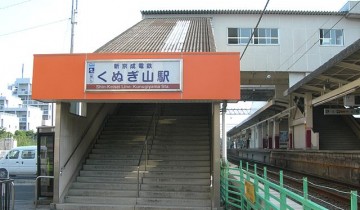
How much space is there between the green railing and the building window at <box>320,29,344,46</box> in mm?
24706

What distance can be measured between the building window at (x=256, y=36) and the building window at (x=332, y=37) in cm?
360

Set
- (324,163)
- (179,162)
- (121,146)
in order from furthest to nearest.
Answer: (324,163) → (121,146) → (179,162)

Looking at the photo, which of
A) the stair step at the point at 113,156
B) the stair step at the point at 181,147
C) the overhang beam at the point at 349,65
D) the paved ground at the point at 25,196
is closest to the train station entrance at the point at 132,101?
the stair step at the point at 113,156

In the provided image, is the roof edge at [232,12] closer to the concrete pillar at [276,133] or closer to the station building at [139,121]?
the concrete pillar at [276,133]

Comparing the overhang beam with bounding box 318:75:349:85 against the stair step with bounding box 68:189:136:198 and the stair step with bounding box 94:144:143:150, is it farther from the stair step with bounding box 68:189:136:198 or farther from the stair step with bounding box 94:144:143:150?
the stair step with bounding box 68:189:136:198

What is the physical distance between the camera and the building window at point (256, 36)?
34688 mm

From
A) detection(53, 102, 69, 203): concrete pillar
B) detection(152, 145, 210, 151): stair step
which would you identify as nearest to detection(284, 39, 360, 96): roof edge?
detection(152, 145, 210, 151): stair step

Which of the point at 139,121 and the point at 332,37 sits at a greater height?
the point at 332,37

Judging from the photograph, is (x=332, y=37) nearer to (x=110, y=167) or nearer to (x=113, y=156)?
(x=113, y=156)

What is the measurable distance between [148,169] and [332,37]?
26261 millimetres

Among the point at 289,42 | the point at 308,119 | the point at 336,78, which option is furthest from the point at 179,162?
the point at 289,42

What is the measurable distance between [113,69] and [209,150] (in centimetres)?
467

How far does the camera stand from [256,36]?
34.8 meters

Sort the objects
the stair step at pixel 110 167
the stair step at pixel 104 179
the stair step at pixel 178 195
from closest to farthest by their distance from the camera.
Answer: the stair step at pixel 178 195
the stair step at pixel 104 179
the stair step at pixel 110 167
